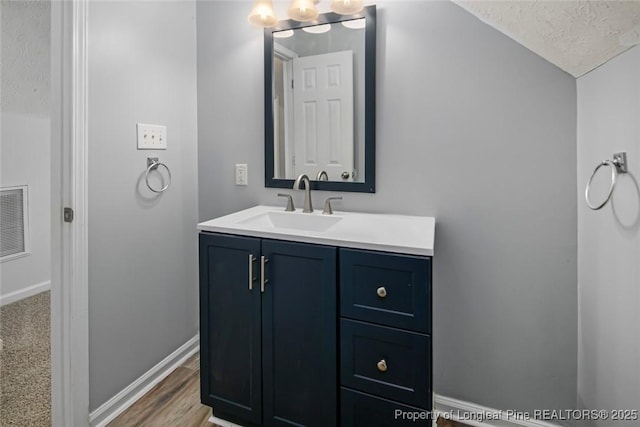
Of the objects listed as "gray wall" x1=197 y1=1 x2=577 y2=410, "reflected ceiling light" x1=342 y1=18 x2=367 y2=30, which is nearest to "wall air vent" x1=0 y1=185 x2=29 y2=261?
"gray wall" x1=197 y1=1 x2=577 y2=410

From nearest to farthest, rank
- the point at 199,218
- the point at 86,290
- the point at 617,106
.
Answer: the point at 617,106 → the point at 86,290 → the point at 199,218

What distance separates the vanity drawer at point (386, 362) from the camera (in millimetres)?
1198

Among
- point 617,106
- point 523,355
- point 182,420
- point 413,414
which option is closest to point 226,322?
point 182,420

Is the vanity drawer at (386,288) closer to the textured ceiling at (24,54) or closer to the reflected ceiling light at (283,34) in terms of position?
the reflected ceiling light at (283,34)

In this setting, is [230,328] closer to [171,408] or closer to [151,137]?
[171,408]

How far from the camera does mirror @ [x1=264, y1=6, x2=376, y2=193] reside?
171 cm

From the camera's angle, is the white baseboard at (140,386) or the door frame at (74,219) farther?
the white baseboard at (140,386)

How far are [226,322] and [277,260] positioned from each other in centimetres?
37

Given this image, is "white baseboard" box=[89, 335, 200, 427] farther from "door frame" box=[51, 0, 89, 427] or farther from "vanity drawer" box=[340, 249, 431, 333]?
"vanity drawer" box=[340, 249, 431, 333]

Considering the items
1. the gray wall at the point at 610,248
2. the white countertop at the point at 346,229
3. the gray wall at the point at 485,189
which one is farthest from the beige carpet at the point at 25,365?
the gray wall at the point at 610,248

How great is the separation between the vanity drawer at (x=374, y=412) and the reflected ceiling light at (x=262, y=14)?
1.67 m

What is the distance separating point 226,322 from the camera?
1.52m

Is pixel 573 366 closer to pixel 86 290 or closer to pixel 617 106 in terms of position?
pixel 617 106

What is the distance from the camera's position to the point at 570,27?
1.08 meters
